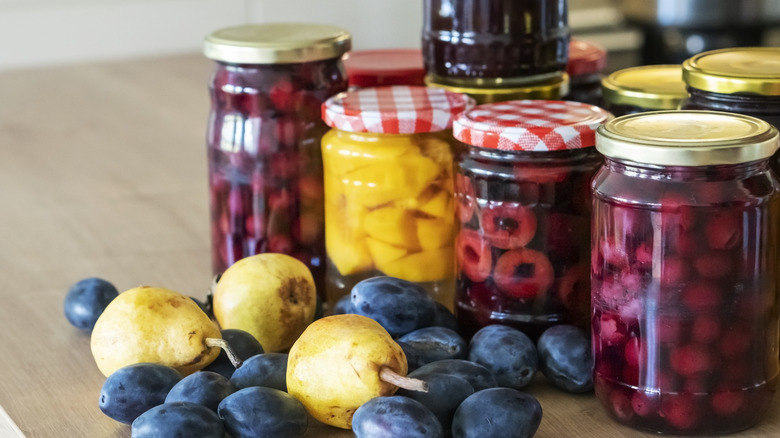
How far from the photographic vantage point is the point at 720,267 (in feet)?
2.44

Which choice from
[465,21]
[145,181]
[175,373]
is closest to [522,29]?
[465,21]

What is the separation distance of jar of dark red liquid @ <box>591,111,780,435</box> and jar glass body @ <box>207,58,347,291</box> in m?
0.35

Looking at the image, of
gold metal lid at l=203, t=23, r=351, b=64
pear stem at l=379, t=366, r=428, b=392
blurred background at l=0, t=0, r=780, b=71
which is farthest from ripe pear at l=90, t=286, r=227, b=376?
blurred background at l=0, t=0, r=780, b=71

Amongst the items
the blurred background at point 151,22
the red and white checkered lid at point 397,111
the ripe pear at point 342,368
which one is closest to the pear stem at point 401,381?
the ripe pear at point 342,368

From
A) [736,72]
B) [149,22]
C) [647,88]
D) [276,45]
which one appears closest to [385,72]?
[276,45]

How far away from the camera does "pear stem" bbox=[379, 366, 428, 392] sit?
74 centimetres

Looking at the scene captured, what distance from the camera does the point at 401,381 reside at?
2.45 ft

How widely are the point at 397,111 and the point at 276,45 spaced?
15 cm

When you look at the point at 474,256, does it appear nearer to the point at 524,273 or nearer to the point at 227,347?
the point at 524,273

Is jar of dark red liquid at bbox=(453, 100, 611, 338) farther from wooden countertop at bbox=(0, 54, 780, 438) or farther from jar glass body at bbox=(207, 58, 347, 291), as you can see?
jar glass body at bbox=(207, 58, 347, 291)

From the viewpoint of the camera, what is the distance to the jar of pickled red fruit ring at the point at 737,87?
840 mm

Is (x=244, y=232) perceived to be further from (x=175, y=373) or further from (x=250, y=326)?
(x=175, y=373)

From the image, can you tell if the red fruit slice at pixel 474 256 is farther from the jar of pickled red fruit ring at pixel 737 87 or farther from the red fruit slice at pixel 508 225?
the jar of pickled red fruit ring at pixel 737 87

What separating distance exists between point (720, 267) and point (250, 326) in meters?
0.41
